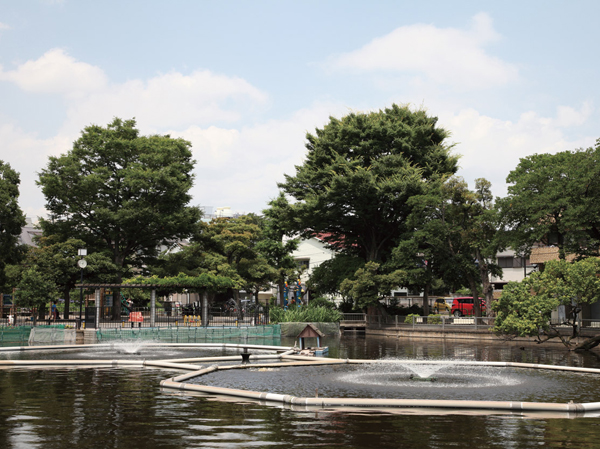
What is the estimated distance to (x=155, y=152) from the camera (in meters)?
64.9

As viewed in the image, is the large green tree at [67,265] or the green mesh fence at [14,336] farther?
the large green tree at [67,265]

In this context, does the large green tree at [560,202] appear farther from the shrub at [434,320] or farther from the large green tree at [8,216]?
the large green tree at [8,216]

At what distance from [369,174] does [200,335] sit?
78.7 ft

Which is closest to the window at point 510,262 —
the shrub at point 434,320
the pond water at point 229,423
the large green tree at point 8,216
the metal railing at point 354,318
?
the metal railing at point 354,318

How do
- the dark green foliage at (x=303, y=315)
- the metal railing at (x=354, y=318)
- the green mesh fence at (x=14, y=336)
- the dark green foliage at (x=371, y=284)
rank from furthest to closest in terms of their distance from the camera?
the metal railing at (x=354, y=318) < the dark green foliage at (x=371, y=284) < the dark green foliage at (x=303, y=315) < the green mesh fence at (x=14, y=336)

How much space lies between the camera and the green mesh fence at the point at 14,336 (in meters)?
35.8

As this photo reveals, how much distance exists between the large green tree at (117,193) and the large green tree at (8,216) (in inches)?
118

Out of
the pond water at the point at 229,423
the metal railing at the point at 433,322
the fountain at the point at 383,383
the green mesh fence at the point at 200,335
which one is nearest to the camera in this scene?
the pond water at the point at 229,423

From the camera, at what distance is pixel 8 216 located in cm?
6066

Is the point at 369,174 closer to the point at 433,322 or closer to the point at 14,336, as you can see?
the point at 433,322

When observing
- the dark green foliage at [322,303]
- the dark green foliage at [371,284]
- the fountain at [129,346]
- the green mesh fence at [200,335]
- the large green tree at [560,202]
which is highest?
the large green tree at [560,202]

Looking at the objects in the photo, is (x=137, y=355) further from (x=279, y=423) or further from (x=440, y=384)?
(x=279, y=423)

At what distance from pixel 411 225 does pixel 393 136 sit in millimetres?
9624

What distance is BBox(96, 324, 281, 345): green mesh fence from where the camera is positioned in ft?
129
